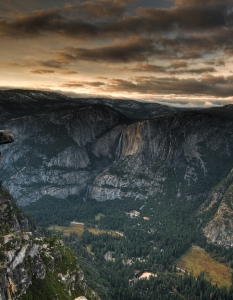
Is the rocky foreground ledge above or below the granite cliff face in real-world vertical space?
above

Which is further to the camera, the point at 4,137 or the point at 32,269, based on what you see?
the point at 4,137

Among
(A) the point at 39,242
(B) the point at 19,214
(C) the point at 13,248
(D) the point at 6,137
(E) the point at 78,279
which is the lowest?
(B) the point at 19,214

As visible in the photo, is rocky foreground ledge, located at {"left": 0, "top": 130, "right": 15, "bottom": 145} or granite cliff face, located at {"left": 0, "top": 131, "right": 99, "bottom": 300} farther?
rocky foreground ledge, located at {"left": 0, "top": 130, "right": 15, "bottom": 145}

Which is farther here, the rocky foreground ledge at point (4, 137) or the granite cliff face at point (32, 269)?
the rocky foreground ledge at point (4, 137)

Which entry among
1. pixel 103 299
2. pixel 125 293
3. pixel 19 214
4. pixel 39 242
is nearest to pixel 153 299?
pixel 125 293

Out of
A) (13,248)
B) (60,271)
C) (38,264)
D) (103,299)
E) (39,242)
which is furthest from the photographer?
(103,299)

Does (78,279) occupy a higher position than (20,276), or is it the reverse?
→ (20,276)

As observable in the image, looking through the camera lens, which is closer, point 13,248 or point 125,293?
point 13,248

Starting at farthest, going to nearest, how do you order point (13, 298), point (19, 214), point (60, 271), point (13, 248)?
1. point (19, 214)
2. point (60, 271)
3. point (13, 248)
4. point (13, 298)

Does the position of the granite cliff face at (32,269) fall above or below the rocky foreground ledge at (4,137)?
below

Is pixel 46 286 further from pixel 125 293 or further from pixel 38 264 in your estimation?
pixel 125 293

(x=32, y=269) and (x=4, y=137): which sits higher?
(x=4, y=137)
